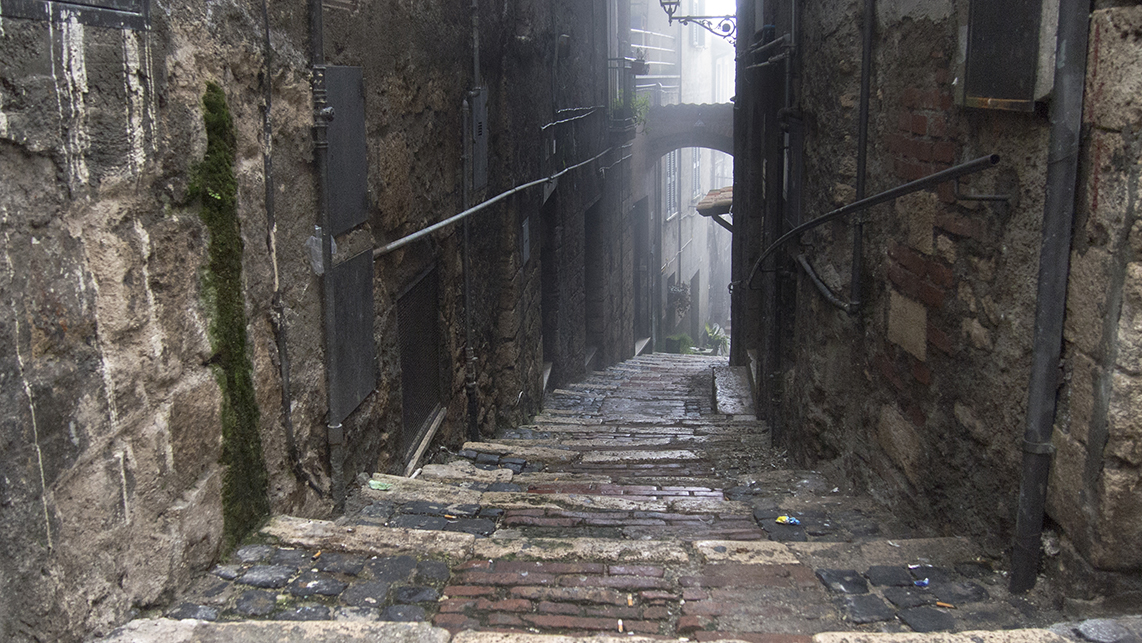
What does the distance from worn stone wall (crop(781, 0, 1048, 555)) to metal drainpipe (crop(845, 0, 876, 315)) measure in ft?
0.12

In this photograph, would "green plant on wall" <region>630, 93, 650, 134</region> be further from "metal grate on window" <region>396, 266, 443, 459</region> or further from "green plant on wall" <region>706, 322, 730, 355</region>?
"metal grate on window" <region>396, 266, 443, 459</region>

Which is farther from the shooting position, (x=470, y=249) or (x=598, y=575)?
(x=470, y=249)

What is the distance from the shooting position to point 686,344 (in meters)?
18.2

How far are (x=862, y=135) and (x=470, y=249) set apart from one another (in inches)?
101

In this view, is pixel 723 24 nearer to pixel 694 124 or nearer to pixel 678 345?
pixel 694 124

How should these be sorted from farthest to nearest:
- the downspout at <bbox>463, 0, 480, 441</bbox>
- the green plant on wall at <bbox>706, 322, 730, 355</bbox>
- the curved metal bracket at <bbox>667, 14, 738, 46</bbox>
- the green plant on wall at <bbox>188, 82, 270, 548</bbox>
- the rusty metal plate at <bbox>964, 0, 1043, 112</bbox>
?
the green plant on wall at <bbox>706, 322, 730, 355</bbox>, the curved metal bracket at <bbox>667, 14, 738, 46</bbox>, the downspout at <bbox>463, 0, 480, 441</bbox>, the green plant on wall at <bbox>188, 82, 270, 548</bbox>, the rusty metal plate at <bbox>964, 0, 1043, 112</bbox>

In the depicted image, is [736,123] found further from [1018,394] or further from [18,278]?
[18,278]

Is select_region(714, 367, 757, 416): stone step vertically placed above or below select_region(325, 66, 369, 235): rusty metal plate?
below

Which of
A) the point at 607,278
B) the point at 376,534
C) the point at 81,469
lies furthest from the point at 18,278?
the point at 607,278

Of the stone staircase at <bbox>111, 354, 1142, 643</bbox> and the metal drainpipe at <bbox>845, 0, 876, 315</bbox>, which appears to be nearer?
the stone staircase at <bbox>111, 354, 1142, 643</bbox>

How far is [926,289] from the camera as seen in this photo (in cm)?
331

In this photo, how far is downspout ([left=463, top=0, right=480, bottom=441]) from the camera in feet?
17.6

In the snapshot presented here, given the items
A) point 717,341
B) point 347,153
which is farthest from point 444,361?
point 717,341

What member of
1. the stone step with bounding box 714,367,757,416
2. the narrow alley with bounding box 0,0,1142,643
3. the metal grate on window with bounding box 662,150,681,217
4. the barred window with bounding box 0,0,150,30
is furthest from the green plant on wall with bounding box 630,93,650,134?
the barred window with bounding box 0,0,150,30
